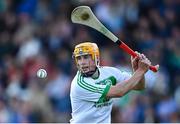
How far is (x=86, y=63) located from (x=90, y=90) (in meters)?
0.33

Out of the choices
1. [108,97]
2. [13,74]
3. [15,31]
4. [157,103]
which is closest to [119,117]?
[157,103]

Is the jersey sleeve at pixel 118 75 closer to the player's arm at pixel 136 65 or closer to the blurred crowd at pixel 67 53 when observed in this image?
the player's arm at pixel 136 65

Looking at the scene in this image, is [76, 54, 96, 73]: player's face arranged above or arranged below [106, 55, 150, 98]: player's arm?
above

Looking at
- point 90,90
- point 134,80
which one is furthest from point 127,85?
point 90,90

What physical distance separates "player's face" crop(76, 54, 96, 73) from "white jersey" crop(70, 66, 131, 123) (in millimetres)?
103

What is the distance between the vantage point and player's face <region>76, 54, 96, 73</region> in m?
10.5

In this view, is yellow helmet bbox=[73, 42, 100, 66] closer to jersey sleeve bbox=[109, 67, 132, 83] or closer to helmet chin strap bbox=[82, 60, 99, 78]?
helmet chin strap bbox=[82, 60, 99, 78]

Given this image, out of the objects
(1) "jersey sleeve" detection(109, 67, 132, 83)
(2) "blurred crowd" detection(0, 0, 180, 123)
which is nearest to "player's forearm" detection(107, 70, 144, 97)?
(1) "jersey sleeve" detection(109, 67, 132, 83)

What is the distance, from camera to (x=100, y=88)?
34.1ft

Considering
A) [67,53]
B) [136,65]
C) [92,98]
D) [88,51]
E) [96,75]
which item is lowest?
[92,98]

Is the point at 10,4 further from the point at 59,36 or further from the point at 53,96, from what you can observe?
the point at 53,96

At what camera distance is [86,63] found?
10508 millimetres

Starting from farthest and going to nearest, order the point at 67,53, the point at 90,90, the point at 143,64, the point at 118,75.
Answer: the point at 67,53
the point at 118,75
the point at 90,90
the point at 143,64

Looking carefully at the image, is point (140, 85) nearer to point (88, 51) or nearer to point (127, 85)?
point (127, 85)
